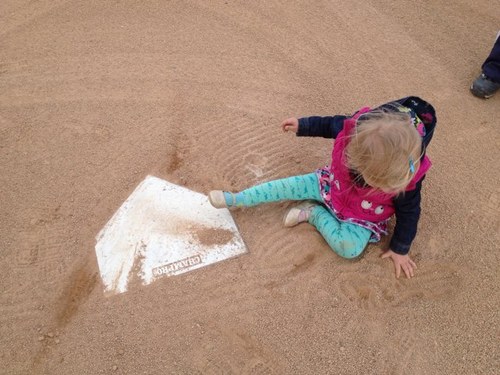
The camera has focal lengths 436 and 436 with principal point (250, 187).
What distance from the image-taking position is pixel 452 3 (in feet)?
11.1

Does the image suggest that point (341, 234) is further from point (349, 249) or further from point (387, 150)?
point (387, 150)

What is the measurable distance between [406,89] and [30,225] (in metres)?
2.27

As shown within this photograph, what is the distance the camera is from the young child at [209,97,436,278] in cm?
157

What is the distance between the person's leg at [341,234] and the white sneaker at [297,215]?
0.05m

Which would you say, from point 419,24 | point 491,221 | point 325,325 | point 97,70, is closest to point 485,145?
point 491,221

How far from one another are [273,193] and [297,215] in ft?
0.51

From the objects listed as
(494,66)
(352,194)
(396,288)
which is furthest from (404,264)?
(494,66)

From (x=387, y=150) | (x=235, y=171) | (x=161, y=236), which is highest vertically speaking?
(x=387, y=150)

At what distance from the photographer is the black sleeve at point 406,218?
1.81 metres

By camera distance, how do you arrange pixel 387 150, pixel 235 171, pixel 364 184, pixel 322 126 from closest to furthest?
pixel 387 150 → pixel 364 184 → pixel 322 126 → pixel 235 171

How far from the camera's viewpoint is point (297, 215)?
81.3 inches

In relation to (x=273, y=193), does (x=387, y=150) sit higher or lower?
higher

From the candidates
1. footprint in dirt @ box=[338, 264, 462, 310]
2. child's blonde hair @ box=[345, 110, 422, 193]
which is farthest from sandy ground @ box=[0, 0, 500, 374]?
child's blonde hair @ box=[345, 110, 422, 193]

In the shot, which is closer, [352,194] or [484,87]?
[352,194]
